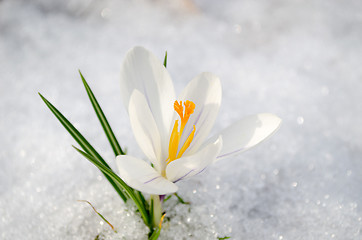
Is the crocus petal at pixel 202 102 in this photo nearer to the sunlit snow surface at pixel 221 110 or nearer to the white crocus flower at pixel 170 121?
the white crocus flower at pixel 170 121

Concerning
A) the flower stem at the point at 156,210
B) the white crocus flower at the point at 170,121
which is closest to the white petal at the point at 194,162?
the white crocus flower at the point at 170,121

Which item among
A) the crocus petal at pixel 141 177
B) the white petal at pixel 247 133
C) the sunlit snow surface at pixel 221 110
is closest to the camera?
the crocus petal at pixel 141 177

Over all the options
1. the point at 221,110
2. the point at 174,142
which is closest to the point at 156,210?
the point at 174,142

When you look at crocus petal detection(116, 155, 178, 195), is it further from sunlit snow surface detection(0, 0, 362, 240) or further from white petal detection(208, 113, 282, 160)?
sunlit snow surface detection(0, 0, 362, 240)

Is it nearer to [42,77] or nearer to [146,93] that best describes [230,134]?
[146,93]

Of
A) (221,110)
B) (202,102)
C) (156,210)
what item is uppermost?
(202,102)

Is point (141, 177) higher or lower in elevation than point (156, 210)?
higher

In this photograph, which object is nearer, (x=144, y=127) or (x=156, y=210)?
(x=144, y=127)

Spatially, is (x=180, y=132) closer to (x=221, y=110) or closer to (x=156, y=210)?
(x=156, y=210)
